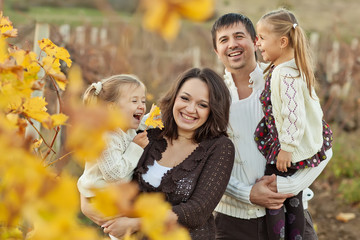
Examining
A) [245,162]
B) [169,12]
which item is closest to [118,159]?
[245,162]

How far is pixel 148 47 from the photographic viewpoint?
9922mm

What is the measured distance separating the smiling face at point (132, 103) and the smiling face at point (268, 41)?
0.65 metres

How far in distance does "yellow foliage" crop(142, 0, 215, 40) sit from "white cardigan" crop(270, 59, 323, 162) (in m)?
1.58

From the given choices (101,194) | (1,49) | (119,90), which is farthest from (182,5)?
(119,90)

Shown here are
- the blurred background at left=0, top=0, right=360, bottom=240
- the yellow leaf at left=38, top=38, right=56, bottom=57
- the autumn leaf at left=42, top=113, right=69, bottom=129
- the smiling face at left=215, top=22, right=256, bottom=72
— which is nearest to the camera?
the autumn leaf at left=42, top=113, right=69, bottom=129

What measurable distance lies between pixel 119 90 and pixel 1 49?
3.82ft

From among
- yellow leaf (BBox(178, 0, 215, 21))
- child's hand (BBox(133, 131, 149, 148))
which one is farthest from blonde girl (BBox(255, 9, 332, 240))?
yellow leaf (BBox(178, 0, 215, 21))

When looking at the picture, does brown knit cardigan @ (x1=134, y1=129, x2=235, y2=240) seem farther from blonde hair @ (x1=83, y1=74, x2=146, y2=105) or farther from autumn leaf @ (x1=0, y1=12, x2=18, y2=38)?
autumn leaf @ (x1=0, y1=12, x2=18, y2=38)

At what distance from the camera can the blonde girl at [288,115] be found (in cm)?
208

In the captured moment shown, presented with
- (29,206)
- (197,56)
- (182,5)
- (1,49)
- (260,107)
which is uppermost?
(182,5)

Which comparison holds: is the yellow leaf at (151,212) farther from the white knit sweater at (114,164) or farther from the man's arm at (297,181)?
the man's arm at (297,181)

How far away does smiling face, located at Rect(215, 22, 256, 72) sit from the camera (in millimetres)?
2363

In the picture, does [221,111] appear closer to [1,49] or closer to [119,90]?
[119,90]

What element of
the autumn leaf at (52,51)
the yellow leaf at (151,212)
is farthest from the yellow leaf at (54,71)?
the yellow leaf at (151,212)
